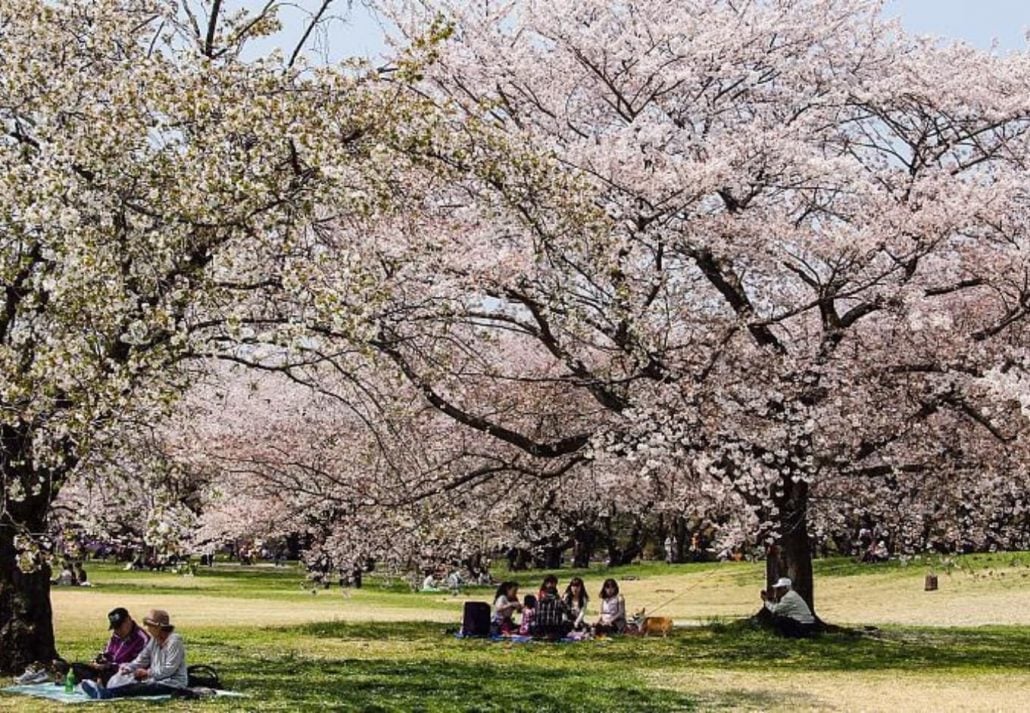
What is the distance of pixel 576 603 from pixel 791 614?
341 centimetres

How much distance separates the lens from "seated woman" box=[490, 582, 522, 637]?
21281 mm

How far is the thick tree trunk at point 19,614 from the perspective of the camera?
14.0 metres

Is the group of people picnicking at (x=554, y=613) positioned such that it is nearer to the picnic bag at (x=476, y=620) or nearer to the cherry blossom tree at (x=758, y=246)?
the picnic bag at (x=476, y=620)

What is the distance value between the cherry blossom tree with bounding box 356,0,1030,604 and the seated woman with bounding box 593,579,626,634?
2131mm

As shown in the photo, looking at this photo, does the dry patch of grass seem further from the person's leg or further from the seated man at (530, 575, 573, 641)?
the person's leg

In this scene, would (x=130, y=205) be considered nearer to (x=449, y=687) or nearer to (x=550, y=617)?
(x=449, y=687)

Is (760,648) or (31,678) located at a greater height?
(760,648)

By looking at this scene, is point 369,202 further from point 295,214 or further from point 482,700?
point 482,700

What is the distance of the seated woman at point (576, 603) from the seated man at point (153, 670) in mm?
8977

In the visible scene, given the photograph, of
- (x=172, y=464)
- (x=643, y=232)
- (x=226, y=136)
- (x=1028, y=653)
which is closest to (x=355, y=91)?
(x=226, y=136)

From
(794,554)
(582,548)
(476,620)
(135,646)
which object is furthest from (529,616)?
(582,548)

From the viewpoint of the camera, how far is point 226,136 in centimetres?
1159

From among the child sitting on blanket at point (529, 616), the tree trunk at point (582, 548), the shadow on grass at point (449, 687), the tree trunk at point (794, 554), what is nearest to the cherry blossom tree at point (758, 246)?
the tree trunk at point (794, 554)

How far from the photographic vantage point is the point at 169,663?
12.5 meters
